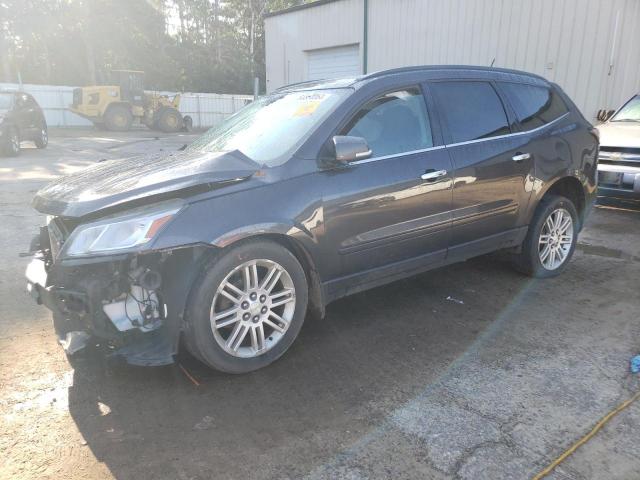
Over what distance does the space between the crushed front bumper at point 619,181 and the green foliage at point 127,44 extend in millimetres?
34482

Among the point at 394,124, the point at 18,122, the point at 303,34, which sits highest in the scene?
the point at 303,34

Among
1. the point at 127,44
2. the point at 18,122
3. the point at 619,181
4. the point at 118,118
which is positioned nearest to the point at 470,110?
the point at 619,181

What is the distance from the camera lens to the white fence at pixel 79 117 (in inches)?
1054

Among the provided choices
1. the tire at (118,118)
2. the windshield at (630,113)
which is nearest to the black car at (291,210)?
the windshield at (630,113)

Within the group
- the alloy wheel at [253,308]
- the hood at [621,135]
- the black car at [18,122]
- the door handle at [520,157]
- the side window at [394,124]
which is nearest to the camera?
the alloy wheel at [253,308]

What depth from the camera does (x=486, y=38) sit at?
41.0 feet

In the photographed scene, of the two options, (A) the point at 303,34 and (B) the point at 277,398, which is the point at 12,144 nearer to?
(A) the point at 303,34

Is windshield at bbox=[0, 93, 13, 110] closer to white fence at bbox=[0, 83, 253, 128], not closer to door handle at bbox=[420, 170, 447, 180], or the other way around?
white fence at bbox=[0, 83, 253, 128]

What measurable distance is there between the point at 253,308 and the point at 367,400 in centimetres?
82

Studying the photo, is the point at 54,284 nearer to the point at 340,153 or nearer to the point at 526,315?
the point at 340,153

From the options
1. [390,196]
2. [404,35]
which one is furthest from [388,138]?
[404,35]

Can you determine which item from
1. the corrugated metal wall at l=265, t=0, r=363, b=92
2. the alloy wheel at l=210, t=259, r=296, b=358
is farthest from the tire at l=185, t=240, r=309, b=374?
the corrugated metal wall at l=265, t=0, r=363, b=92

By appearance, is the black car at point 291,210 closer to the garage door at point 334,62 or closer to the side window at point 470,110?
the side window at point 470,110

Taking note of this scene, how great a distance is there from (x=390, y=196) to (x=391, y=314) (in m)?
1.00
